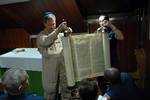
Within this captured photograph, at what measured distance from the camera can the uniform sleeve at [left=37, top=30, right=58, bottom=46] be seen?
3.12m

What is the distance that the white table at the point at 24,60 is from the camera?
3.86 metres

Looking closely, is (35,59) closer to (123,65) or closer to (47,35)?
(47,35)

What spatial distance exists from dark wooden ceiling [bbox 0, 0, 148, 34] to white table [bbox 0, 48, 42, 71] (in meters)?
0.82

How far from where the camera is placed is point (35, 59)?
3.87m

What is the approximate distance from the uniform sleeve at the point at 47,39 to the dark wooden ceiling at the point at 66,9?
1290 millimetres

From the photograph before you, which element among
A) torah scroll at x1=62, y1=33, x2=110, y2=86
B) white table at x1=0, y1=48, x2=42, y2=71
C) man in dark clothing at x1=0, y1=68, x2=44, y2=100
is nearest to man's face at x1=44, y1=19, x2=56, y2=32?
torah scroll at x1=62, y1=33, x2=110, y2=86

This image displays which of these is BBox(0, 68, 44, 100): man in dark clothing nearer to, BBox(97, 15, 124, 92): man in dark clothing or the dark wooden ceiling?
BBox(97, 15, 124, 92): man in dark clothing

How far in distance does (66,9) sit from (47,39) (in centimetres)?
147

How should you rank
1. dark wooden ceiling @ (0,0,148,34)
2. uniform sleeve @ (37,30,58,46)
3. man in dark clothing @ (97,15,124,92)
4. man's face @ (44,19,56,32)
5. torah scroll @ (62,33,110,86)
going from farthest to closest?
dark wooden ceiling @ (0,0,148,34) < man in dark clothing @ (97,15,124,92) < man's face @ (44,19,56,32) < uniform sleeve @ (37,30,58,46) < torah scroll @ (62,33,110,86)

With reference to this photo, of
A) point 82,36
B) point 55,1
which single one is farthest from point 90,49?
point 55,1

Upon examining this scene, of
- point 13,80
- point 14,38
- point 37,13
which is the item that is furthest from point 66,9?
point 13,80

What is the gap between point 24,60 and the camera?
398 centimetres

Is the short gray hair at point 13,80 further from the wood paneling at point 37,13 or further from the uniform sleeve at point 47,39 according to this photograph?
the wood paneling at point 37,13

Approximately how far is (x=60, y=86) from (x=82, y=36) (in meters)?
0.82
